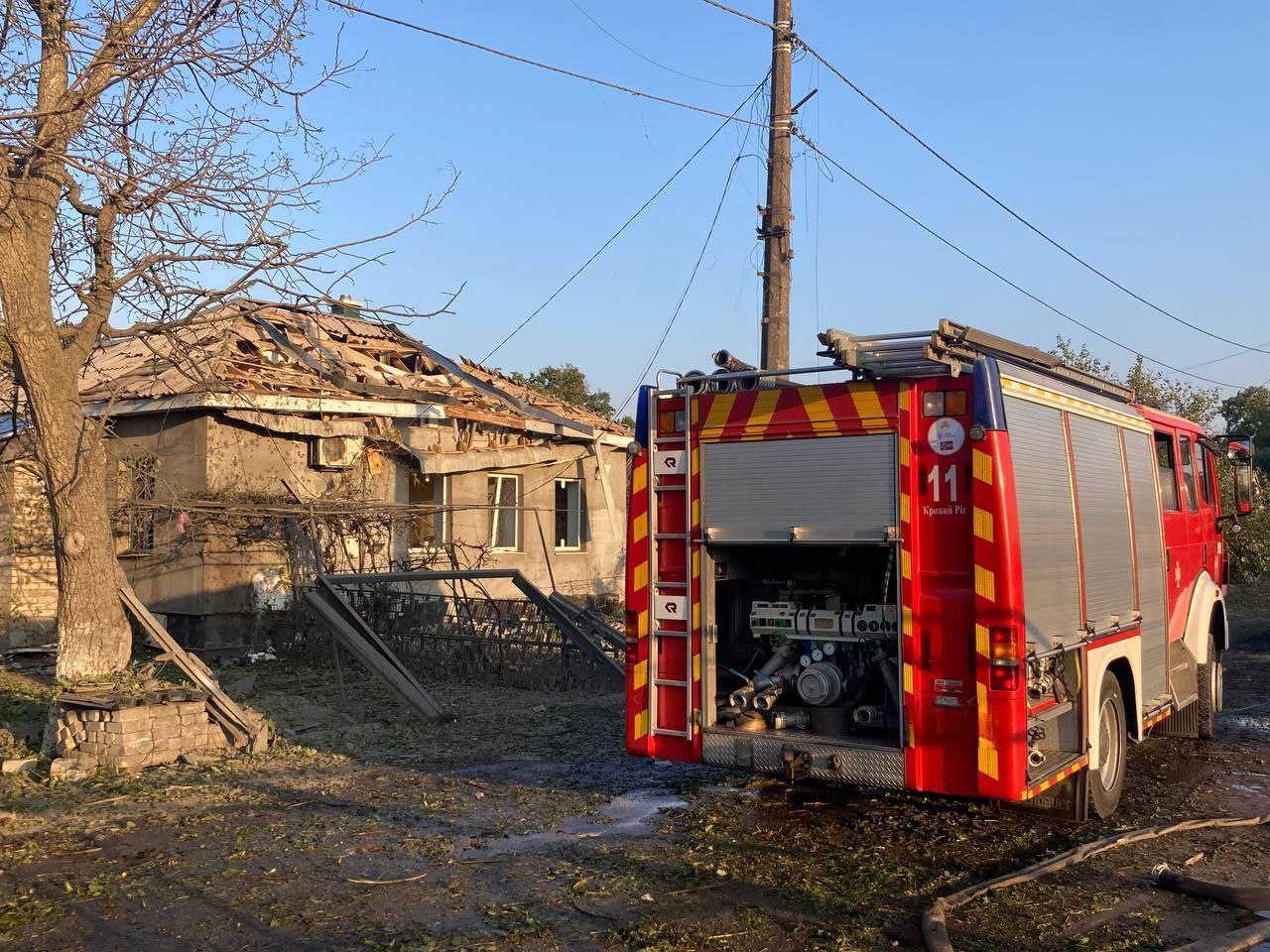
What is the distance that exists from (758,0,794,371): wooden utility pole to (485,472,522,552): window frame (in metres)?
6.17

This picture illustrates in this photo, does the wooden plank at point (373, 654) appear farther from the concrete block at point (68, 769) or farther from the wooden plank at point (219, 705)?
the concrete block at point (68, 769)

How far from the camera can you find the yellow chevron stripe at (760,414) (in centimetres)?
683

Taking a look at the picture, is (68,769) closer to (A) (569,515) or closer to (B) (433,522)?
(B) (433,522)

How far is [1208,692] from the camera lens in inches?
380

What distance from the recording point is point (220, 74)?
33.0 ft

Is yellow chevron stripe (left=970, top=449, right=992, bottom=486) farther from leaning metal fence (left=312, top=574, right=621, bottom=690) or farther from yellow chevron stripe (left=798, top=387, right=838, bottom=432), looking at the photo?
leaning metal fence (left=312, top=574, right=621, bottom=690)

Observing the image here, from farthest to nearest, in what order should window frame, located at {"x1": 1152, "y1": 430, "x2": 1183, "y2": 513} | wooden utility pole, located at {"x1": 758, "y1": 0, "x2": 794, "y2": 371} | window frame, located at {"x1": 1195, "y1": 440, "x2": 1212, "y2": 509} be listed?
1. wooden utility pole, located at {"x1": 758, "y1": 0, "x2": 794, "y2": 371}
2. window frame, located at {"x1": 1195, "y1": 440, "x2": 1212, "y2": 509}
3. window frame, located at {"x1": 1152, "y1": 430, "x2": 1183, "y2": 513}

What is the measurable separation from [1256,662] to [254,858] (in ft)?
46.1

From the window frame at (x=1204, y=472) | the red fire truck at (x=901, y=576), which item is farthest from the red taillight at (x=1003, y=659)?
the window frame at (x=1204, y=472)

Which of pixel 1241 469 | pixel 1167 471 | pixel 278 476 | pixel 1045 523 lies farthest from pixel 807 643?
pixel 278 476

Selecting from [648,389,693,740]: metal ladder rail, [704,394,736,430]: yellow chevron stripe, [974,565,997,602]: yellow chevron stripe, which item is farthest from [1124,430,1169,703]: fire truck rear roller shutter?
[648,389,693,740]: metal ladder rail

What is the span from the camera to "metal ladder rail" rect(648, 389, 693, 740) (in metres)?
7.02

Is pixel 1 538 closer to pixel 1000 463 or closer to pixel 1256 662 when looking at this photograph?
pixel 1000 463

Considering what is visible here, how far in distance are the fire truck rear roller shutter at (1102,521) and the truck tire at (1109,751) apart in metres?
0.48
